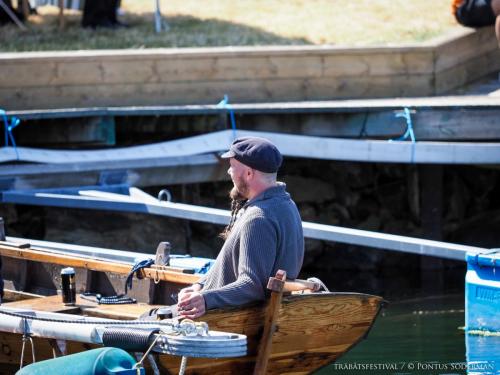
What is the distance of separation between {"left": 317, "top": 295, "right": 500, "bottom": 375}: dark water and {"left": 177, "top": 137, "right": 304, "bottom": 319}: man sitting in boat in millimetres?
2291

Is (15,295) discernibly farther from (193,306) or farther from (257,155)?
(257,155)

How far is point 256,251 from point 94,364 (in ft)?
3.47

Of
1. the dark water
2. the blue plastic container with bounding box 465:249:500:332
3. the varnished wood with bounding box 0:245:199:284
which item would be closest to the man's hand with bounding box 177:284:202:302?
the varnished wood with bounding box 0:245:199:284

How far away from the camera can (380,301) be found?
22.6ft

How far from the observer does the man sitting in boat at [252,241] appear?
6.20m

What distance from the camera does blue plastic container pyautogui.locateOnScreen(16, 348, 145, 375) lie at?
5.87 meters

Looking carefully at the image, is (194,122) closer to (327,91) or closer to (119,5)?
(327,91)

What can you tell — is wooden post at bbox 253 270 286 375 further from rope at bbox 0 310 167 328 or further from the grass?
the grass

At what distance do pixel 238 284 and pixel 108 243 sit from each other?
5804 millimetres

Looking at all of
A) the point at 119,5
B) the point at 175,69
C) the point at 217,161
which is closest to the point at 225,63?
the point at 175,69

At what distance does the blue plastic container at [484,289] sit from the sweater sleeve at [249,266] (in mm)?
2579

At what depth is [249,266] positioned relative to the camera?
620 centimetres

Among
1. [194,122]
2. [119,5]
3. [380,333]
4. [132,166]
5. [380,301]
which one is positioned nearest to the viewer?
[380,301]

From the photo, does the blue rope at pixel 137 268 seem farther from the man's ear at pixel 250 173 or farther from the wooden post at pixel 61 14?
the wooden post at pixel 61 14
